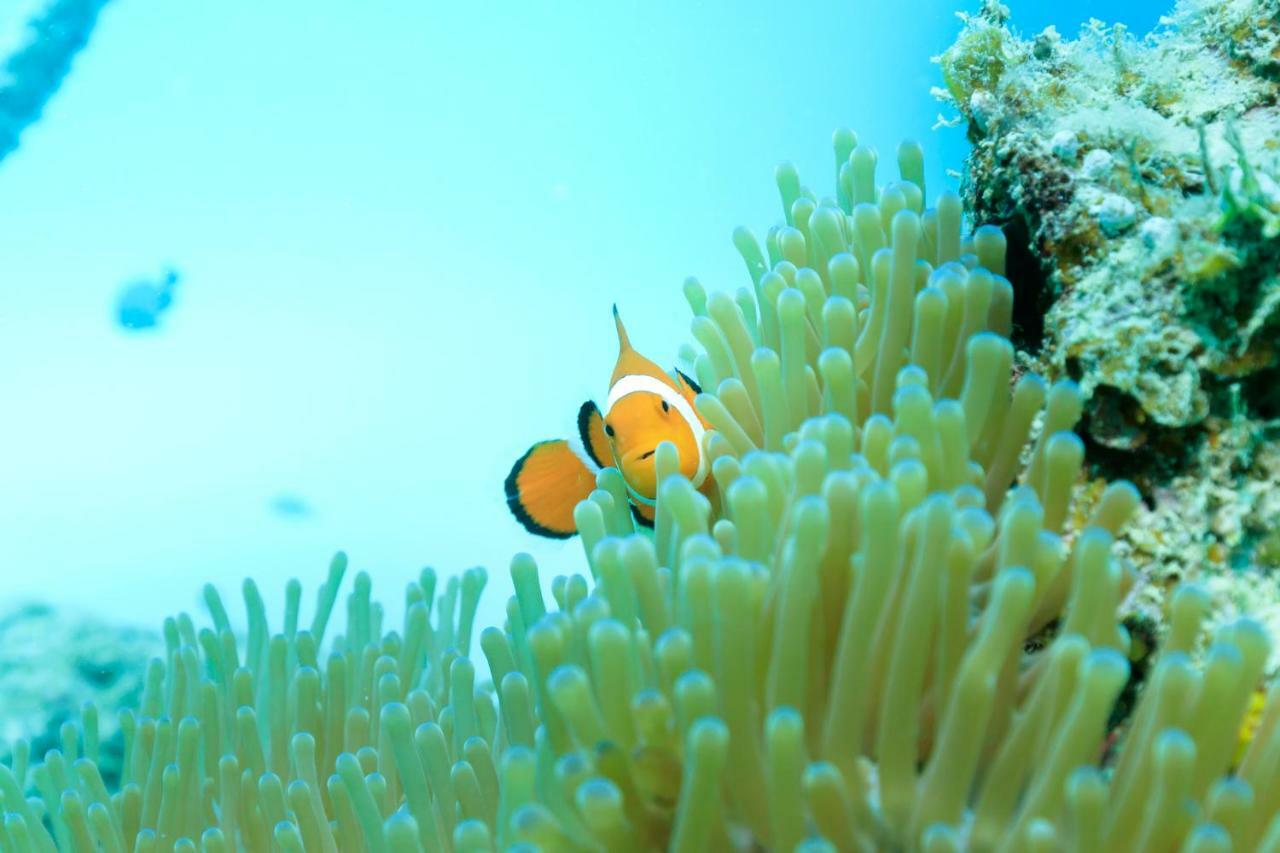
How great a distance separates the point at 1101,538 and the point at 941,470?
183 mm

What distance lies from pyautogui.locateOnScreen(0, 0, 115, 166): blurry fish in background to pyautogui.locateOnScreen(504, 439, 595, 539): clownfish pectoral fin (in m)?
6.11

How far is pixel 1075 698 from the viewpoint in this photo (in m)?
0.58

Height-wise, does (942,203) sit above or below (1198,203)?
above

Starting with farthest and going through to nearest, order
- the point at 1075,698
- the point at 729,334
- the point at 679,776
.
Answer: the point at 729,334, the point at 679,776, the point at 1075,698

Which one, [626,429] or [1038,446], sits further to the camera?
[626,429]

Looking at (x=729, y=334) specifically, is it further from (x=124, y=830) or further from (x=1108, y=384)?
(x=124, y=830)

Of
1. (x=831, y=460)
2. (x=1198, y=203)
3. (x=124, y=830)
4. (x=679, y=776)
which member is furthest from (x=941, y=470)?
(x=124, y=830)

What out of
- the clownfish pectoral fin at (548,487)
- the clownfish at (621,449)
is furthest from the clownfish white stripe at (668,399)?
the clownfish pectoral fin at (548,487)

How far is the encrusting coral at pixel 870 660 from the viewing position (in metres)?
0.61

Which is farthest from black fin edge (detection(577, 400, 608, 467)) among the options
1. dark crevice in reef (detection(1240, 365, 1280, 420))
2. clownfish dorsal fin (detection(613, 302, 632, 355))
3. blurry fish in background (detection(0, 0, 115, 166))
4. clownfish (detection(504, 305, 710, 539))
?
blurry fish in background (detection(0, 0, 115, 166))

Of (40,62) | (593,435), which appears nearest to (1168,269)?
(593,435)

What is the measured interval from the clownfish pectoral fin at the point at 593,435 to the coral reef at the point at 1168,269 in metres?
0.60

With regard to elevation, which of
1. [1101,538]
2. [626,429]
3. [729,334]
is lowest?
[1101,538]

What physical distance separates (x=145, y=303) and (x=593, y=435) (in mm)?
8074
